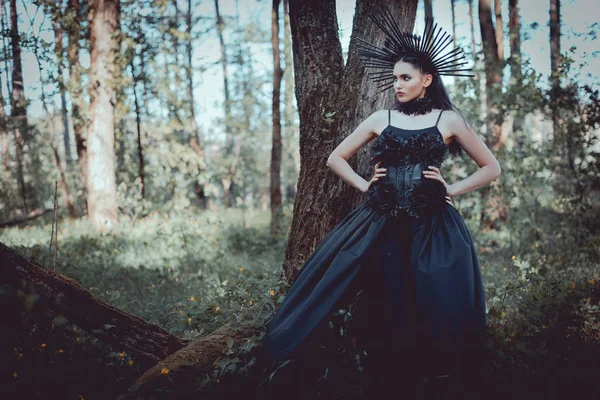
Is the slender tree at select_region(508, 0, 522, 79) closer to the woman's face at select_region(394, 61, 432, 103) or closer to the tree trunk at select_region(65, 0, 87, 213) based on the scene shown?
the woman's face at select_region(394, 61, 432, 103)

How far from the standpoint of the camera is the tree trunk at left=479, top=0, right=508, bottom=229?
310 inches

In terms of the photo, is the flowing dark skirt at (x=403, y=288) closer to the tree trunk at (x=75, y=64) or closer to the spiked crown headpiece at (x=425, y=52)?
the spiked crown headpiece at (x=425, y=52)

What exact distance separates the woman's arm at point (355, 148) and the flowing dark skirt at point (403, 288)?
191 mm

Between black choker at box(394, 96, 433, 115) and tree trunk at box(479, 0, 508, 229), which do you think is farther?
tree trunk at box(479, 0, 508, 229)

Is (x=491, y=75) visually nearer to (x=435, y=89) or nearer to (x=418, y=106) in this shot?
(x=435, y=89)

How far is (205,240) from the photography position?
799cm

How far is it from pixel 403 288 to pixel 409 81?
1.37 meters

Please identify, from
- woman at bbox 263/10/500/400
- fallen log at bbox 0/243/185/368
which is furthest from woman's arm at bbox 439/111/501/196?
fallen log at bbox 0/243/185/368

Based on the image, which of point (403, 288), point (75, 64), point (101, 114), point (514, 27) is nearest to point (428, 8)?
point (514, 27)

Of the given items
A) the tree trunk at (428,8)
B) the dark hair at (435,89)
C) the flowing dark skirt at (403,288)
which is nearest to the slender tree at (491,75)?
the tree trunk at (428,8)

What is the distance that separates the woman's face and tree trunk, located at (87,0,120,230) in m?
7.69

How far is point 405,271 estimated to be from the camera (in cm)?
273

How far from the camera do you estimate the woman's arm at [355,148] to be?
2.90 m

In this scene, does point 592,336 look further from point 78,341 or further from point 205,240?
point 205,240
